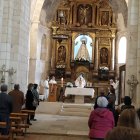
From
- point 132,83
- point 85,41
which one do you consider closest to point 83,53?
point 85,41

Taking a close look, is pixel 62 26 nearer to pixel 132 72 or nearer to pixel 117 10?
pixel 117 10

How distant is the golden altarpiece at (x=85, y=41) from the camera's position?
2741 centimetres

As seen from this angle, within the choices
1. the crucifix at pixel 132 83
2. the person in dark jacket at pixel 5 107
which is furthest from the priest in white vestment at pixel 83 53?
the person in dark jacket at pixel 5 107

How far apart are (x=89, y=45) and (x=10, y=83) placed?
51.0ft

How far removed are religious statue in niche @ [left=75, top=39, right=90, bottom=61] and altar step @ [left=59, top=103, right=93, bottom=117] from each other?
1031cm

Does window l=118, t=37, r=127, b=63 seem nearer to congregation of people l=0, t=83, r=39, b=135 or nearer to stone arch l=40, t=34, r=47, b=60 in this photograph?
stone arch l=40, t=34, r=47, b=60

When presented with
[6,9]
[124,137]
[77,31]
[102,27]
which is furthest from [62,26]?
[124,137]

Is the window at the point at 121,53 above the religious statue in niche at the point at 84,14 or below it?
below

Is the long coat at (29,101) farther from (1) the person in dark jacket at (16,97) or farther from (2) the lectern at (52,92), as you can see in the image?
(2) the lectern at (52,92)

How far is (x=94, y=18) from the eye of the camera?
2858cm

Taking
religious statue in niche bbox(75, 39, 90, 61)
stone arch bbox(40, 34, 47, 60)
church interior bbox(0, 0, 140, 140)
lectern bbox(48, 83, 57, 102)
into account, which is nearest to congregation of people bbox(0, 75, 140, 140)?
lectern bbox(48, 83, 57, 102)

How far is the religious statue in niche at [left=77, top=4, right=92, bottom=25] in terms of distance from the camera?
94.3ft

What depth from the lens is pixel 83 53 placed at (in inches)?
1097

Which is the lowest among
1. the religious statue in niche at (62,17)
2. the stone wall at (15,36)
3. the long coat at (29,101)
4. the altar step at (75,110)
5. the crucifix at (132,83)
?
the altar step at (75,110)
